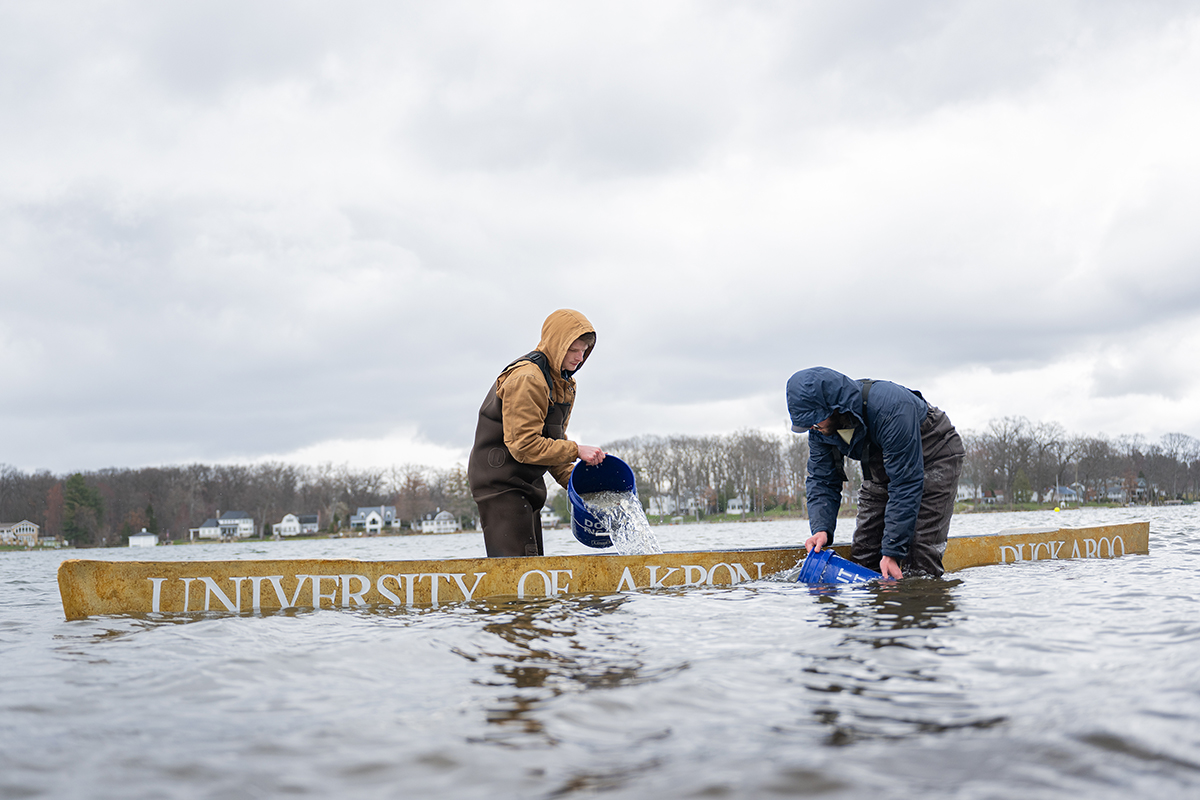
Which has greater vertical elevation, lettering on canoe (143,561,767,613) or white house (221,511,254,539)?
lettering on canoe (143,561,767,613)

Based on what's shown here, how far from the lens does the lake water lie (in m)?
1.96

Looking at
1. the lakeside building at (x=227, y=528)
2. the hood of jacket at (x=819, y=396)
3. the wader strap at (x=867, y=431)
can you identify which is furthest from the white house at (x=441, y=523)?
the hood of jacket at (x=819, y=396)

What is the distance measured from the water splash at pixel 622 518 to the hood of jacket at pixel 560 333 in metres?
1.45

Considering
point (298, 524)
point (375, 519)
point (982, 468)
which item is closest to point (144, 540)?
point (298, 524)

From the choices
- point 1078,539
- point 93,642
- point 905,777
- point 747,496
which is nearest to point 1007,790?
point 905,777

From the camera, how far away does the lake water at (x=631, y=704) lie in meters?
1.96

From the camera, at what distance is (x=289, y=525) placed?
362ft

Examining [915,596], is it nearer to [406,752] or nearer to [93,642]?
[406,752]

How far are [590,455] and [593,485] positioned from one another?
948 mm

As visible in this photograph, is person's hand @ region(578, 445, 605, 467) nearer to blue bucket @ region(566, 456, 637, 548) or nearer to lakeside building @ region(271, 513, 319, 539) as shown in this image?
blue bucket @ region(566, 456, 637, 548)

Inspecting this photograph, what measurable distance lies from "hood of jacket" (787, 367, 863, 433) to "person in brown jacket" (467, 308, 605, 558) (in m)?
1.53

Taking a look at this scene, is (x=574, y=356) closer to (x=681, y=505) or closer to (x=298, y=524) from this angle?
(x=681, y=505)

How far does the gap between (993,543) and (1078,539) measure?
1503mm

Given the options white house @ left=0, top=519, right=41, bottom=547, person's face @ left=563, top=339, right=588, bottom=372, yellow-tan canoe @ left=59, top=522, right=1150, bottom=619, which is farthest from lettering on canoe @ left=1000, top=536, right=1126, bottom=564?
white house @ left=0, top=519, right=41, bottom=547
